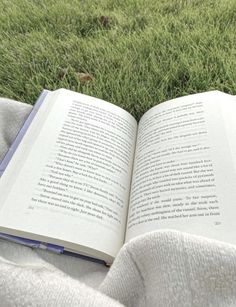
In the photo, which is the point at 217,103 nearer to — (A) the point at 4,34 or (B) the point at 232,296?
(B) the point at 232,296

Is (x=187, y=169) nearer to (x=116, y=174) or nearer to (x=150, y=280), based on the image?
(x=116, y=174)

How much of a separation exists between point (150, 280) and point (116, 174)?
22cm

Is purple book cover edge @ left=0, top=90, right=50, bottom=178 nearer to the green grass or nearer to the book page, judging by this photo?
the book page

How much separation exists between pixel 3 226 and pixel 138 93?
1.44ft

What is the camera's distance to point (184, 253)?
437mm

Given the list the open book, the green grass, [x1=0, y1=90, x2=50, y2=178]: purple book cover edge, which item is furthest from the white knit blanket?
the green grass

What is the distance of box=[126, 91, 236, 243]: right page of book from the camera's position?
54 cm

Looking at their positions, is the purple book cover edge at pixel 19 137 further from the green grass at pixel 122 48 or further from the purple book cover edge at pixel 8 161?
the green grass at pixel 122 48

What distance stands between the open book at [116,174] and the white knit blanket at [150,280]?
8 centimetres

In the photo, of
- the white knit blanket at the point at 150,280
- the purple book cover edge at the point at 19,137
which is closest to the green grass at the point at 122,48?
the purple book cover edge at the point at 19,137

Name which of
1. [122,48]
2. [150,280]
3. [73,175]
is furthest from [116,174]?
[122,48]

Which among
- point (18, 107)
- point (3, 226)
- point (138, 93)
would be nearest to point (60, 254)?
point (3, 226)

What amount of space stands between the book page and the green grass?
0.47 feet

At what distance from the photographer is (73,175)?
62 cm
